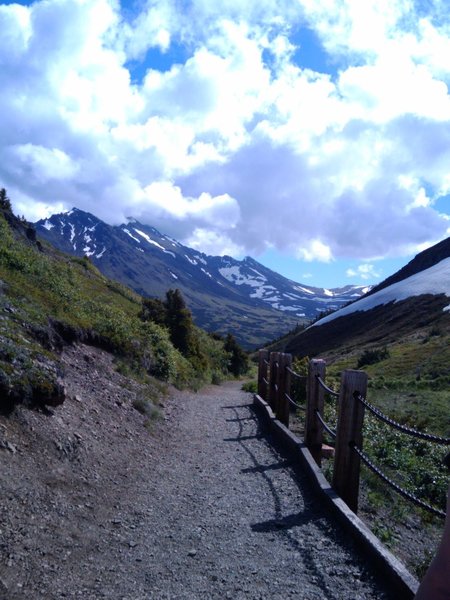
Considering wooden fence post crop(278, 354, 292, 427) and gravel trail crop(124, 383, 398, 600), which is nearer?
gravel trail crop(124, 383, 398, 600)

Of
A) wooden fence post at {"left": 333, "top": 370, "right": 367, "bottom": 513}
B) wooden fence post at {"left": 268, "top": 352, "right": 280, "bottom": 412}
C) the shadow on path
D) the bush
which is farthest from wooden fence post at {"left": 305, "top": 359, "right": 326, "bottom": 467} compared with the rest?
the bush

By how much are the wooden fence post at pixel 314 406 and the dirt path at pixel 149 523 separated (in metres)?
0.48

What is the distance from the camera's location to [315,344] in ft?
279

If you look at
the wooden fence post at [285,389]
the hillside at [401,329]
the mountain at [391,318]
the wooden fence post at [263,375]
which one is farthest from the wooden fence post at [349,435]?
the mountain at [391,318]

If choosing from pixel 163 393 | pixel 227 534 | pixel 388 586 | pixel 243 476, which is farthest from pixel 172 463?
pixel 163 393

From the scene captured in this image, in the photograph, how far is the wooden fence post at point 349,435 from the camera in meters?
5.32

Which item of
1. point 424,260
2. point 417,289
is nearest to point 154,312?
point 417,289

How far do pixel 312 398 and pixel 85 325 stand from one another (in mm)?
6461

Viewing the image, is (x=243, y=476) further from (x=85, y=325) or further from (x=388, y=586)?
(x=85, y=325)

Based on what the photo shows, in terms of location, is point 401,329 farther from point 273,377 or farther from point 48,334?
point 48,334

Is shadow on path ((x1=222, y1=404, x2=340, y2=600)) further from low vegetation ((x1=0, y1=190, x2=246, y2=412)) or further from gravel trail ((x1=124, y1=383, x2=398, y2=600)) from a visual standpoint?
low vegetation ((x1=0, y1=190, x2=246, y2=412))

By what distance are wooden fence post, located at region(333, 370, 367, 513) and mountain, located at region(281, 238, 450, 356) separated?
52.8 m

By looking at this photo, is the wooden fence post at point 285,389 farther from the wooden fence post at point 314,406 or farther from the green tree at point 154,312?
the green tree at point 154,312

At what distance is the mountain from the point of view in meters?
66.6
